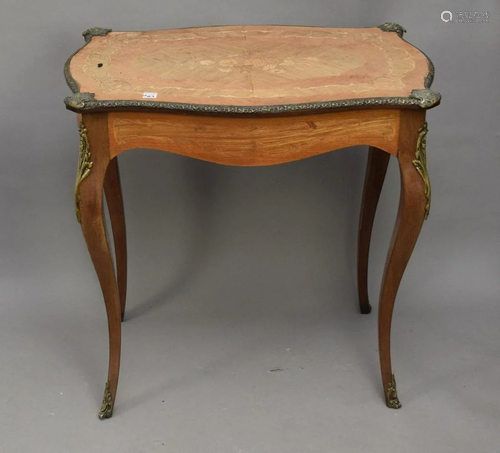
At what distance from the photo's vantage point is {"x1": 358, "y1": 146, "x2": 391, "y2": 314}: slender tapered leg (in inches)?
97.7

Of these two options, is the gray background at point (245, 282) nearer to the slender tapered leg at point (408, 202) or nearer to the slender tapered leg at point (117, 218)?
the slender tapered leg at point (117, 218)

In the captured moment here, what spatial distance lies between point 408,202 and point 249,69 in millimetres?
479

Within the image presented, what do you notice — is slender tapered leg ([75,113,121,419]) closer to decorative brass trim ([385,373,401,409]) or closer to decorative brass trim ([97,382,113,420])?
decorative brass trim ([97,382,113,420])

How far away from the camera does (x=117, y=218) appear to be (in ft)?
8.40

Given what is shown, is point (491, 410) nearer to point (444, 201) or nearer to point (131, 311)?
point (444, 201)

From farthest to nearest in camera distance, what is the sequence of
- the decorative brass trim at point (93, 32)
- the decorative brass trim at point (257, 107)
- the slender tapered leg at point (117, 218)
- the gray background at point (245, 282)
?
the slender tapered leg at point (117, 218) → the decorative brass trim at point (93, 32) → the gray background at point (245, 282) → the decorative brass trim at point (257, 107)

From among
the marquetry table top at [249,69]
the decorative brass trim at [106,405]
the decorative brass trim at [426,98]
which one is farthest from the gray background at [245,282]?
the decorative brass trim at [426,98]

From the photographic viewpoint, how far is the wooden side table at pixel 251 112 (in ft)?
6.29

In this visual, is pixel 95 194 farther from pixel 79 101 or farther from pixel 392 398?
pixel 392 398

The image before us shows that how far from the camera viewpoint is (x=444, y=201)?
2.76 meters

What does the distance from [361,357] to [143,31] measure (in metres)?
1.05

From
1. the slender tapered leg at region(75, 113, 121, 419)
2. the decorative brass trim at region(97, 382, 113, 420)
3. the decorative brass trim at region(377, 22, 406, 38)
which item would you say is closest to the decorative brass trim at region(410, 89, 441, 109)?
the decorative brass trim at region(377, 22, 406, 38)

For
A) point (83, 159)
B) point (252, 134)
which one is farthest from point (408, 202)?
point (83, 159)

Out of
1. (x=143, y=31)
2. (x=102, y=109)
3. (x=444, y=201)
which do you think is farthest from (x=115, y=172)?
(x=444, y=201)
